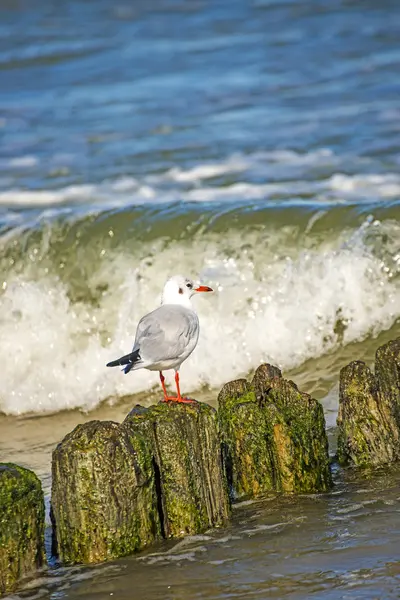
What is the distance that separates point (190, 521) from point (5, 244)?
16.3 feet

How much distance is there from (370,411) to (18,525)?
2015 mm

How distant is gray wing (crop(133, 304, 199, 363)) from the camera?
5.02 m

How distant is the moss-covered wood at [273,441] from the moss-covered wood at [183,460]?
1.33 feet

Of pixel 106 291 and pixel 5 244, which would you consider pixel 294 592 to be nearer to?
pixel 106 291

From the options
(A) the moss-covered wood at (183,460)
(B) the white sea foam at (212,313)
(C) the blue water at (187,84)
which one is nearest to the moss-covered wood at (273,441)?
(A) the moss-covered wood at (183,460)

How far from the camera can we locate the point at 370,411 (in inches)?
209

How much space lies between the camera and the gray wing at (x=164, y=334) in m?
5.02

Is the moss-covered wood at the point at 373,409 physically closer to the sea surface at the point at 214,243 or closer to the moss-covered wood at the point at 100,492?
the sea surface at the point at 214,243

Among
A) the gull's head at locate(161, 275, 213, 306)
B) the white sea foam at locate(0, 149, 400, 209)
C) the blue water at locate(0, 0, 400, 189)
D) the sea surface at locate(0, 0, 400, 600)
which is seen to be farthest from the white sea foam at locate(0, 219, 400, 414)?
the blue water at locate(0, 0, 400, 189)

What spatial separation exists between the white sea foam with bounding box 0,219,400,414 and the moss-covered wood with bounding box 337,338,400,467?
2.68m

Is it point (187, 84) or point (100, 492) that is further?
point (187, 84)

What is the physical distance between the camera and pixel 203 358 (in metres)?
8.13

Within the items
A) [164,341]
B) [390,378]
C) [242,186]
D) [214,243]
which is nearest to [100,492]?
[164,341]

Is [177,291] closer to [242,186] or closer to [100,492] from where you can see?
[100,492]
